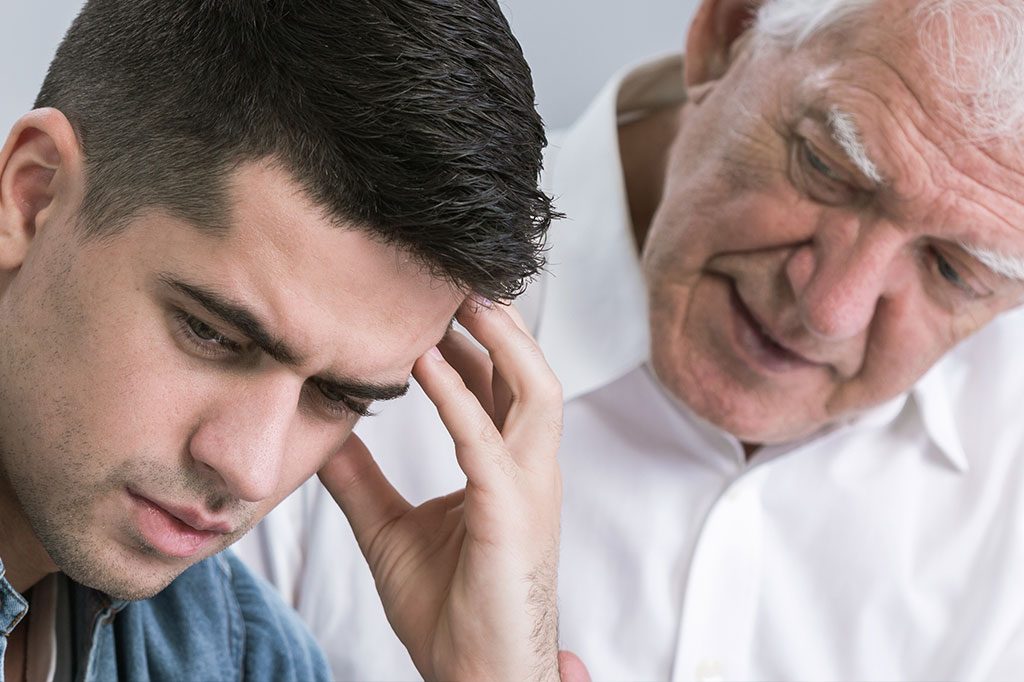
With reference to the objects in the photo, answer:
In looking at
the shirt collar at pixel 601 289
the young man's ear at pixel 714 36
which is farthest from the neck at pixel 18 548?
the young man's ear at pixel 714 36

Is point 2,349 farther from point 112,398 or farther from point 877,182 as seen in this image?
point 877,182

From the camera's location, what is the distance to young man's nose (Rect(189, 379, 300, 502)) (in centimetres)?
107

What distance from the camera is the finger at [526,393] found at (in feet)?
4.49

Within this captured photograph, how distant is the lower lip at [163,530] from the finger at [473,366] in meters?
0.43

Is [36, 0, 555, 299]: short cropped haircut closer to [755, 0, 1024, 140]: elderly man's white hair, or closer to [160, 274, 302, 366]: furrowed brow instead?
[160, 274, 302, 366]: furrowed brow

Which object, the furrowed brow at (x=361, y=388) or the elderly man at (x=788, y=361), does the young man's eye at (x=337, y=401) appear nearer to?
the furrowed brow at (x=361, y=388)

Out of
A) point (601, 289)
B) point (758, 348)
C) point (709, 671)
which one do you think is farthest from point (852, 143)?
point (709, 671)

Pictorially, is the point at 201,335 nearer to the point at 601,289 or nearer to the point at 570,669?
the point at 570,669

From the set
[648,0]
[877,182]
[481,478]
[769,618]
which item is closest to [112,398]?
[481,478]

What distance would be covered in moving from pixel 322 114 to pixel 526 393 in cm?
46

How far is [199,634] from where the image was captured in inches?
55.8

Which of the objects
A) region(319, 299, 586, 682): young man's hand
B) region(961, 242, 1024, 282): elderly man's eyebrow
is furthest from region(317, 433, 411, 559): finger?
region(961, 242, 1024, 282): elderly man's eyebrow

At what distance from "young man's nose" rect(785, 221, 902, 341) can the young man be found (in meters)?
0.51

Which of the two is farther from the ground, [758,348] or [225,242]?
[225,242]
